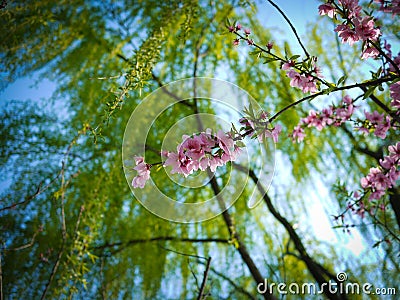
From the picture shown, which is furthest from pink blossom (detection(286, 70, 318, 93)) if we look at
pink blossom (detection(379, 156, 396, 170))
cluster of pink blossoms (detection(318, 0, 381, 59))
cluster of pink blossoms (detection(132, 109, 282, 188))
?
pink blossom (detection(379, 156, 396, 170))

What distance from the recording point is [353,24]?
29.9 inches

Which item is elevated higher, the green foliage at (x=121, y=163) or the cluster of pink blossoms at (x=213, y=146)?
the green foliage at (x=121, y=163)

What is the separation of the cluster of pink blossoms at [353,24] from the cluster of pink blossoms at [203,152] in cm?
40

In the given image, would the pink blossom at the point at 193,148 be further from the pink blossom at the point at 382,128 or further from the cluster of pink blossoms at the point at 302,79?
the pink blossom at the point at 382,128

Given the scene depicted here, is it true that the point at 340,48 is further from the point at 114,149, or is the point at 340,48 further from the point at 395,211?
the point at 114,149

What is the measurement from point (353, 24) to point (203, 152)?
47cm

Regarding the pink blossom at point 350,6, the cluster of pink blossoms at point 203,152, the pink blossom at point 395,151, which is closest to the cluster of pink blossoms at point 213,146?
the cluster of pink blossoms at point 203,152

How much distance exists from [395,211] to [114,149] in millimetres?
1561

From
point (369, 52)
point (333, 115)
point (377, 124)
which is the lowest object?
point (369, 52)

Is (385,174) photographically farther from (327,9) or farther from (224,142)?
(224,142)

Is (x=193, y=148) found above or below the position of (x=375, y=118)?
below

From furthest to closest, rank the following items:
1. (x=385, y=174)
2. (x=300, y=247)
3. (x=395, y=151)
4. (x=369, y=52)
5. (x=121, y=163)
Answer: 1. (x=121, y=163)
2. (x=300, y=247)
3. (x=385, y=174)
4. (x=395, y=151)
5. (x=369, y=52)

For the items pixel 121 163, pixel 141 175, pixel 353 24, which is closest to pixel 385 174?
pixel 353 24

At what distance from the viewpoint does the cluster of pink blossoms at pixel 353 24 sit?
0.75 meters
